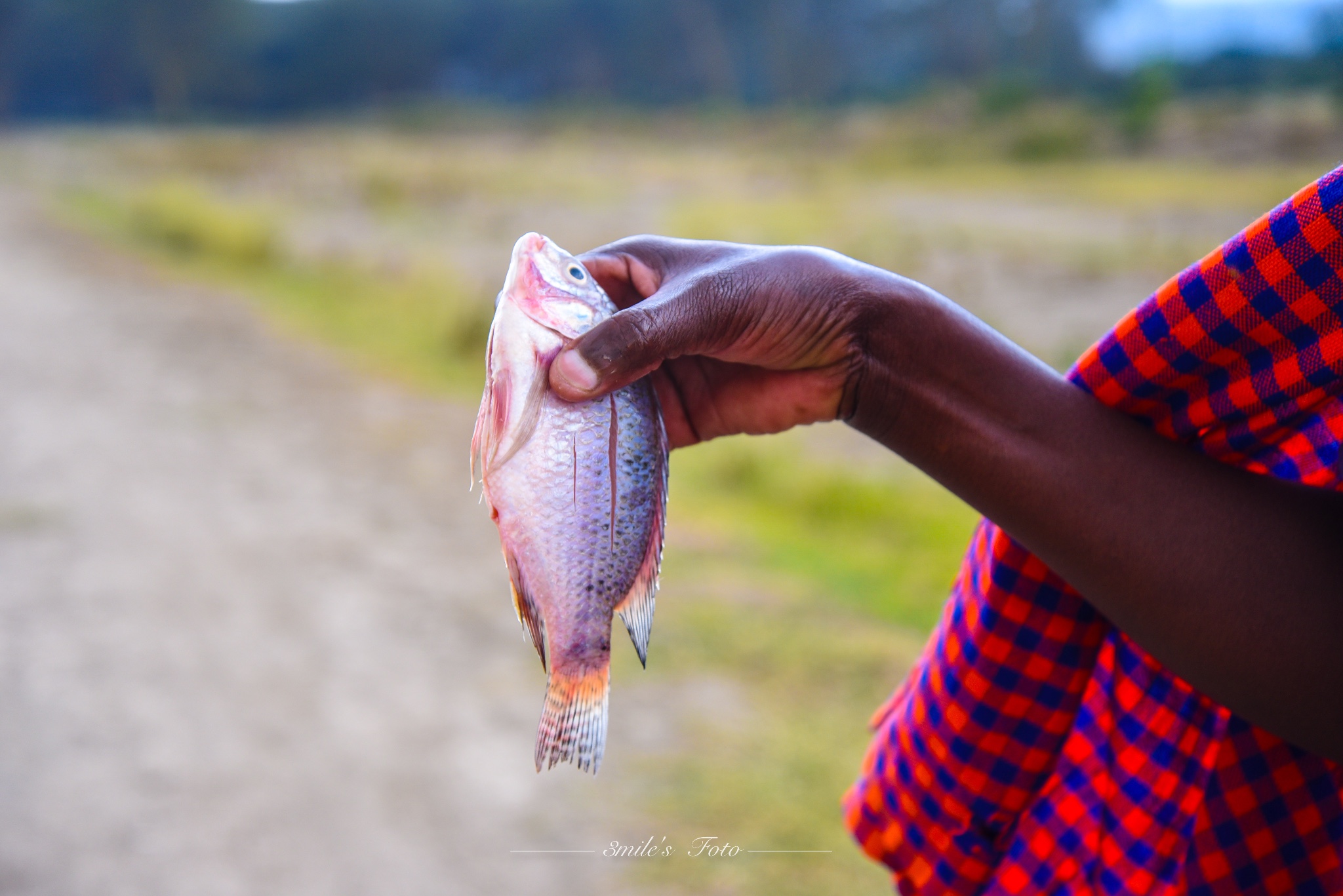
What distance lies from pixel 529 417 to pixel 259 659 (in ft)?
10.2

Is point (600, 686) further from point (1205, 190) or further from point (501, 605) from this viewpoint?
point (1205, 190)

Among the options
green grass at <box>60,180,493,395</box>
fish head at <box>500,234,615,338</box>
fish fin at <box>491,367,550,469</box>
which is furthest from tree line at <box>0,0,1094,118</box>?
fish fin at <box>491,367,550,469</box>

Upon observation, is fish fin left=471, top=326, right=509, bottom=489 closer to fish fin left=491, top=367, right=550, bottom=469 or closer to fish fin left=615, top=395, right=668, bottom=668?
fish fin left=491, top=367, right=550, bottom=469

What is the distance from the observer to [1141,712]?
53.9 inches

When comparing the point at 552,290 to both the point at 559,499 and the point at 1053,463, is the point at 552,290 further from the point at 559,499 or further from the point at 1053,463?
the point at 1053,463

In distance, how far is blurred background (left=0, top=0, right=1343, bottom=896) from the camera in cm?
311

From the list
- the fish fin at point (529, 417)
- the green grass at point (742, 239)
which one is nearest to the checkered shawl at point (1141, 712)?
the fish fin at point (529, 417)

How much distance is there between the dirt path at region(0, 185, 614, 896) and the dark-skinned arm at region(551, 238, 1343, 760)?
2.11m

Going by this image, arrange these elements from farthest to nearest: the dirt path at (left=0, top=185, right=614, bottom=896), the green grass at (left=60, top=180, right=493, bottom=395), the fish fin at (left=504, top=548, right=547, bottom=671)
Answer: the green grass at (left=60, top=180, right=493, bottom=395), the dirt path at (left=0, top=185, right=614, bottom=896), the fish fin at (left=504, top=548, right=547, bottom=671)

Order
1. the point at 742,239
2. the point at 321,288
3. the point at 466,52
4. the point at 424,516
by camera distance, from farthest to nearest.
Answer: the point at 466,52 < the point at 742,239 < the point at 321,288 < the point at 424,516

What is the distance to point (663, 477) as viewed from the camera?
1.41m

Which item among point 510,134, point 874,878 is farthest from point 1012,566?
point 510,134

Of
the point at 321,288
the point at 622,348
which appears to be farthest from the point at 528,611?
the point at 321,288

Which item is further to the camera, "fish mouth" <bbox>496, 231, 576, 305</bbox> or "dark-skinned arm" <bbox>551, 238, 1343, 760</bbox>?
"fish mouth" <bbox>496, 231, 576, 305</bbox>
